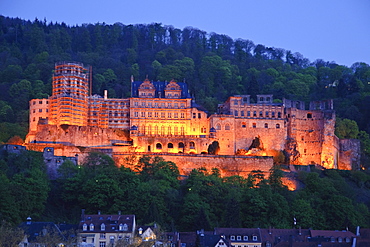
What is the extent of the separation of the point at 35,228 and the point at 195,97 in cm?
6097

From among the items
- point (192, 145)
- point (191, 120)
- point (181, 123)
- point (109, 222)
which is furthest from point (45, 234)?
point (191, 120)

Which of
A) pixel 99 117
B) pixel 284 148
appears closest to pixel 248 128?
pixel 284 148

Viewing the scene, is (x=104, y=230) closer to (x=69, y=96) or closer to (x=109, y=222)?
(x=109, y=222)

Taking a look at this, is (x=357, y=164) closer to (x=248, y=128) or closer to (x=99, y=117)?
(x=248, y=128)

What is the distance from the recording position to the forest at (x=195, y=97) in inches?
3051

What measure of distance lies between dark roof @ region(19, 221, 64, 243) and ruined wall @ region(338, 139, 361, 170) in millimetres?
50718

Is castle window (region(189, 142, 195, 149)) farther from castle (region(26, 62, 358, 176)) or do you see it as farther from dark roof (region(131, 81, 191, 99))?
dark roof (region(131, 81, 191, 99))

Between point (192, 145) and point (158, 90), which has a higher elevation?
point (158, 90)

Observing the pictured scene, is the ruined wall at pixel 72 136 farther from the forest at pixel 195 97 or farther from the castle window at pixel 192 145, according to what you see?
the castle window at pixel 192 145

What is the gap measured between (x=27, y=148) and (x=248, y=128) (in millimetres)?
29487

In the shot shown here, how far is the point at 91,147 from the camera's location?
95750 millimetres

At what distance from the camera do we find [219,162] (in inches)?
3730

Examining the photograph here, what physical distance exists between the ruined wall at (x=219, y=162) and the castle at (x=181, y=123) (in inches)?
85.8

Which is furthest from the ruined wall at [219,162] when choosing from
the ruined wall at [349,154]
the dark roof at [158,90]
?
the ruined wall at [349,154]
